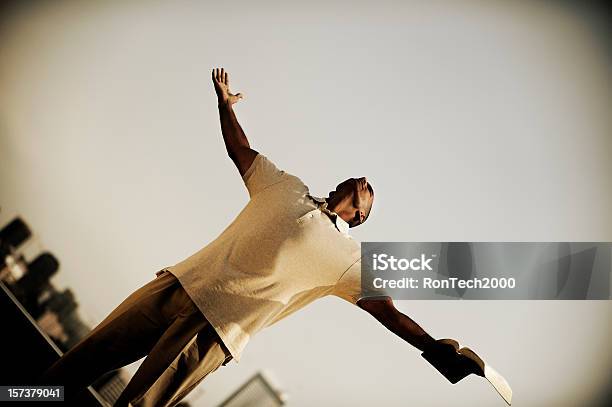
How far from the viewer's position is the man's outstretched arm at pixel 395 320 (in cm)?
125

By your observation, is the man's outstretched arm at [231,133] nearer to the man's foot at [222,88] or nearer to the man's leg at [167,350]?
the man's foot at [222,88]

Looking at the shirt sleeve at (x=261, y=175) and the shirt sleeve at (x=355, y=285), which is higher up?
the shirt sleeve at (x=261, y=175)

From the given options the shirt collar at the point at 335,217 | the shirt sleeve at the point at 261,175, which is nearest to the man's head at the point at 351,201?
the shirt collar at the point at 335,217

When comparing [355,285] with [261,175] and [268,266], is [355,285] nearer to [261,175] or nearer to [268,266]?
[268,266]

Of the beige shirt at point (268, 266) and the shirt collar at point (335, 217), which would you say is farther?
the shirt collar at point (335, 217)

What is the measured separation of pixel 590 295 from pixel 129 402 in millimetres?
1864

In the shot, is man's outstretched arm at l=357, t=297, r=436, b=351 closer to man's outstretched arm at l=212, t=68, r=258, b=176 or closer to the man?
the man

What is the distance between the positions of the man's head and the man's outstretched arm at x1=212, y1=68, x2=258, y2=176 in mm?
222

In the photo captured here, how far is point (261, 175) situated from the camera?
1308mm

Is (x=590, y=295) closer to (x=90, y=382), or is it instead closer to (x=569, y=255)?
(x=569, y=255)

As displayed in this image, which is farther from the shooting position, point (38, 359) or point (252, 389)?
point (252, 389)

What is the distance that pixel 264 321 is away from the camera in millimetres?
1225

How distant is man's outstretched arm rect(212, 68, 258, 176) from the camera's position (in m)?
1.34

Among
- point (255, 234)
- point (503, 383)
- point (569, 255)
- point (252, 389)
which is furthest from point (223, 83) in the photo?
point (252, 389)
